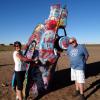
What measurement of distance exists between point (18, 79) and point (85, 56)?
2.17 meters

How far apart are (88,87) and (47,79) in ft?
5.63

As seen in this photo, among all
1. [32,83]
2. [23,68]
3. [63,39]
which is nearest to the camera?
[23,68]

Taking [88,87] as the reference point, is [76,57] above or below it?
above

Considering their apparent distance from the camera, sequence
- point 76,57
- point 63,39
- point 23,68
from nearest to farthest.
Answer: point 23,68
point 76,57
point 63,39

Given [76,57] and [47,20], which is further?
[47,20]

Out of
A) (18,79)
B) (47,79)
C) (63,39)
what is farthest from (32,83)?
(63,39)

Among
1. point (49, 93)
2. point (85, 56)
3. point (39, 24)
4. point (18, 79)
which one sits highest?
point (39, 24)

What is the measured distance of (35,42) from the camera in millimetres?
9883

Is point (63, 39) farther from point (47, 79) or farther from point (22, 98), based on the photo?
point (22, 98)

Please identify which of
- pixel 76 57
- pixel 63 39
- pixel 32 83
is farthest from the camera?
pixel 63 39

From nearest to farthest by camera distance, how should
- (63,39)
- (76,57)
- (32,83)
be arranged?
(76,57), (32,83), (63,39)

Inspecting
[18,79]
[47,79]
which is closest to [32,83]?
[47,79]

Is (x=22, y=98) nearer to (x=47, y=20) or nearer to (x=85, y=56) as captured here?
(x=85, y=56)

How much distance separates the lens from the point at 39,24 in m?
10.6
